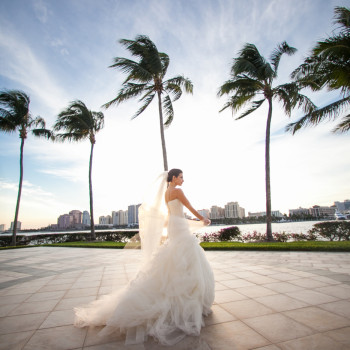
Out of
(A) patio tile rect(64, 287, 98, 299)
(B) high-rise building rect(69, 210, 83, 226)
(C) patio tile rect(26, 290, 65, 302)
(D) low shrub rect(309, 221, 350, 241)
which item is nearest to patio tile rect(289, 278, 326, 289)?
(A) patio tile rect(64, 287, 98, 299)

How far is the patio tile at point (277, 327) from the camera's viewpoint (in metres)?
2.19

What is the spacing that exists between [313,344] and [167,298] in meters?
1.52

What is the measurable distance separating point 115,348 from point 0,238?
924 inches

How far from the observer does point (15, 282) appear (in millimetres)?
5012

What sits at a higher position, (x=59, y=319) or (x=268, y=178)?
(x=268, y=178)

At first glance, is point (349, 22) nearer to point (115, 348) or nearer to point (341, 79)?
point (341, 79)

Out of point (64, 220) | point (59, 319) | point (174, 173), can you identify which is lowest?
point (59, 319)

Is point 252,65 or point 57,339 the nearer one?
point 57,339

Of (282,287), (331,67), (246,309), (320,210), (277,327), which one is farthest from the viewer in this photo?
(320,210)

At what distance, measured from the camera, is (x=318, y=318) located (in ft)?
8.37

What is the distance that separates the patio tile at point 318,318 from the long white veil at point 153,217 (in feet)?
6.42

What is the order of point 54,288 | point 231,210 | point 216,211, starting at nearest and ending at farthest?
point 54,288
point 216,211
point 231,210

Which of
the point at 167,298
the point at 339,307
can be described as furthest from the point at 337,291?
the point at 167,298

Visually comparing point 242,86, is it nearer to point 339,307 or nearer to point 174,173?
point 174,173
